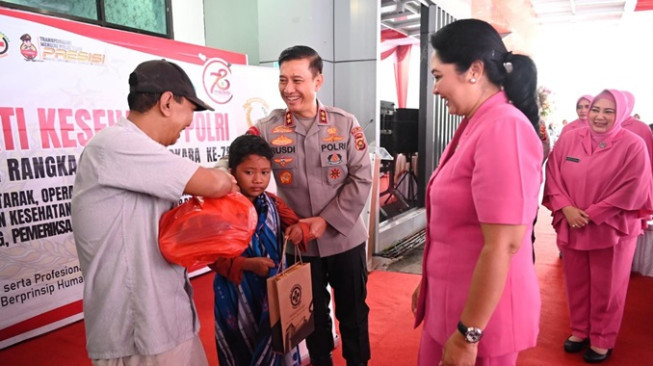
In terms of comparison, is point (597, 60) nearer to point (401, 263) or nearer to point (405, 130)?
point (405, 130)

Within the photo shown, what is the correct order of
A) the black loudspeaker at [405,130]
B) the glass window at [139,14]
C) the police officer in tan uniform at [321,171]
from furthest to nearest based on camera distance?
1. the black loudspeaker at [405,130]
2. the glass window at [139,14]
3. the police officer in tan uniform at [321,171]

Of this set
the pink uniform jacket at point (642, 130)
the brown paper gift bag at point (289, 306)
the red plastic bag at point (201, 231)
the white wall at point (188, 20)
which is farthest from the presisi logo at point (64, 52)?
the pink uniform jacket at point (642, 130)

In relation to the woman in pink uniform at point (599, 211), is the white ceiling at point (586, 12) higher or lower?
higher

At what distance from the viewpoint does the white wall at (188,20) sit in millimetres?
4602

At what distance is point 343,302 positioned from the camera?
79.5 inches

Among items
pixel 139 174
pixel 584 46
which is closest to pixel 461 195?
pixel 139 174

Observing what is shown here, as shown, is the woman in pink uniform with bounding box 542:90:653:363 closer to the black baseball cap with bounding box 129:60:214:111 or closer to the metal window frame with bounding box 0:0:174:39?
the black baseball cap with bounding box 129:60:214:111

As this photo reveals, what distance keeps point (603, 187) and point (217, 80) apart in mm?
2974

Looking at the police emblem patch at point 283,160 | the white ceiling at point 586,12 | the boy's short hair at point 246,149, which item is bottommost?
the police emblem patch at point 283,160

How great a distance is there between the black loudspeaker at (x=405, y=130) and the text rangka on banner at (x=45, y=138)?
3.13 metres

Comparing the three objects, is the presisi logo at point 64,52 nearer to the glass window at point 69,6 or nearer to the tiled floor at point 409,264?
the glass window at point 69,6

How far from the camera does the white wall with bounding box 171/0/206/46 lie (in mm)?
4602

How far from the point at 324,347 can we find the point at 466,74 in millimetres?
1472

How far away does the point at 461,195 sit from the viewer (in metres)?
1.06
